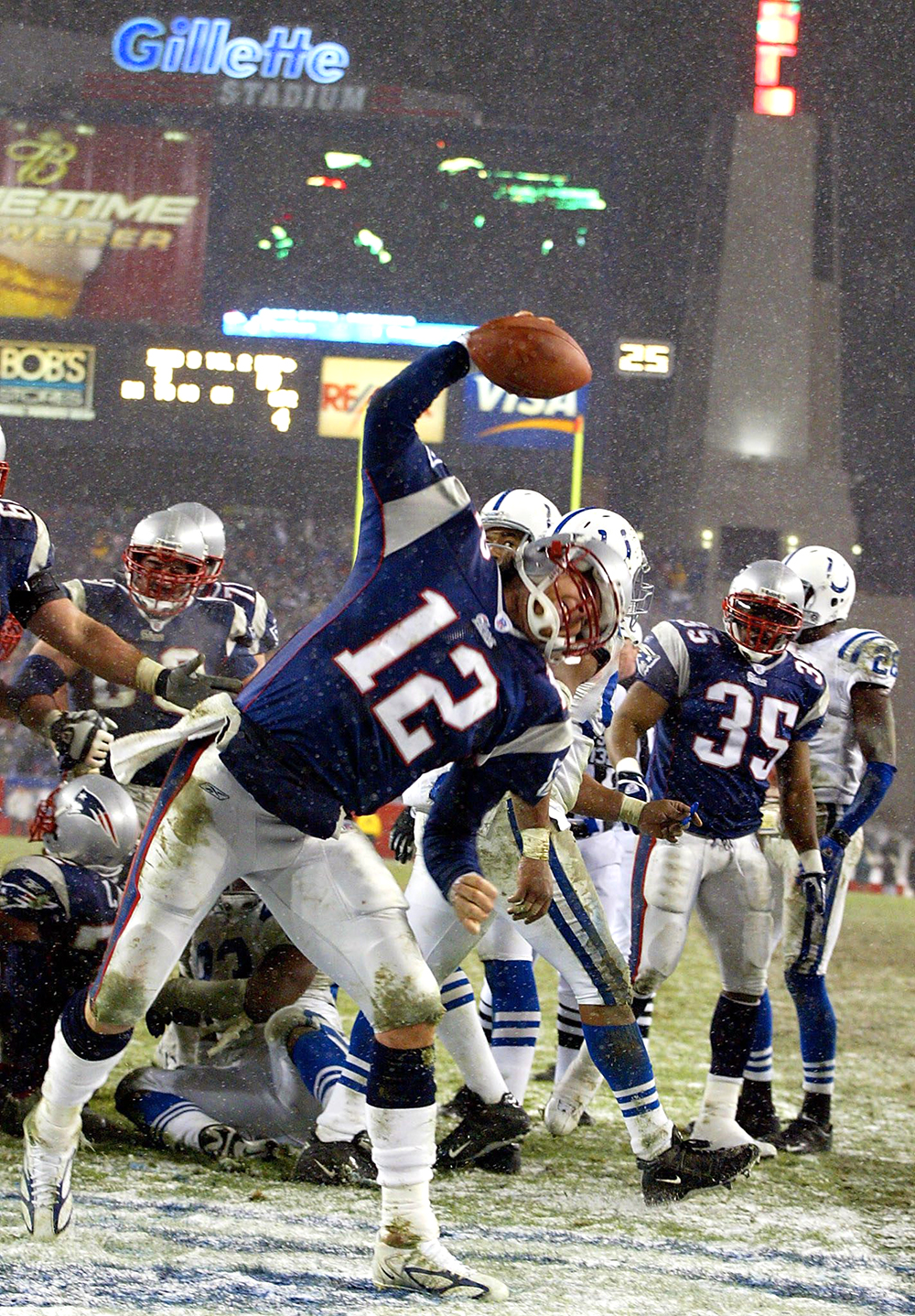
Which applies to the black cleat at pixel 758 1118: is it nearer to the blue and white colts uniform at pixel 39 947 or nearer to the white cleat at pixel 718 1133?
the white cleat at pixel 718 1133

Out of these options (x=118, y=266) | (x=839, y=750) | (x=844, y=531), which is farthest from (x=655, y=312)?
(x=839, y=750)

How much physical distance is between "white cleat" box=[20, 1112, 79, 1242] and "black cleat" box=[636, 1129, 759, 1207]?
4.17 ft

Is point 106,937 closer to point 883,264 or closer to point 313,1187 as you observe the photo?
point 313,1187

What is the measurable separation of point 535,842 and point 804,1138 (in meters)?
1.60

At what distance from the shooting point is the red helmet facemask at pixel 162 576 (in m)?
3.86

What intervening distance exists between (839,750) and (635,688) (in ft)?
3.32

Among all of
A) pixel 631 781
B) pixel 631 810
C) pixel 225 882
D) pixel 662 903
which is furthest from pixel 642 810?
pixel 225 882

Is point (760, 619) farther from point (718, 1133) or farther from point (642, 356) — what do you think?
point (642, 356)

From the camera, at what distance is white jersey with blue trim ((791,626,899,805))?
4.37 metres

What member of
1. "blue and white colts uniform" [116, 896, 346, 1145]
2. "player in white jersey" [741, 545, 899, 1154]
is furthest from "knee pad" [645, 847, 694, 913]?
"blue and white colts uniform" [116, 896, 346, 1145]

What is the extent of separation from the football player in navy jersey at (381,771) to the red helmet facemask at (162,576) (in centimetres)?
127

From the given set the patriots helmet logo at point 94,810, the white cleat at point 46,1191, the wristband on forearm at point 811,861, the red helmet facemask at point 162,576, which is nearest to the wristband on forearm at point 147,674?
the patriots helmet logo at point 94,810

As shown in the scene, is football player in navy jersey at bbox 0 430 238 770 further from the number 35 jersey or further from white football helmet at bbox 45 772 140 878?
the number 35 jersey

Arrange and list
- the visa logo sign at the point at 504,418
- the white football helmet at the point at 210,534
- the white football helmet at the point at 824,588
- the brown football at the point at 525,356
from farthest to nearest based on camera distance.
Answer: the visa logo sign at the point at 504,418, the white football helmet at the point at 824,588, the white football helmet at the point at 210,534, the brown football at the point at 525,356
